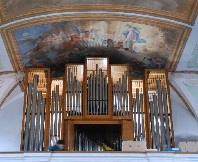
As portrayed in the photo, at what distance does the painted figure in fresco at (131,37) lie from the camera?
11.0 metres

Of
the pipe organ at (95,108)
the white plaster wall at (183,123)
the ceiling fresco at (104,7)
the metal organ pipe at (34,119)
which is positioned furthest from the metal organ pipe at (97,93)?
the white plaster wall at (183,123)

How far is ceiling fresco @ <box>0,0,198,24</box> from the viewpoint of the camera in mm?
9773

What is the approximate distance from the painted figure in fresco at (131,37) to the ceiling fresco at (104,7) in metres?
0.77

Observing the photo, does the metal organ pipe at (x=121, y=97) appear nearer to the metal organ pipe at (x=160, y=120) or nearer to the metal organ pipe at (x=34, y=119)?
the metal organ pipe at (x=160, y=120)

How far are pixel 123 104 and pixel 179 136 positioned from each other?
337cm

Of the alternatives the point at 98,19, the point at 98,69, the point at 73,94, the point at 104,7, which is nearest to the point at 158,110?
the point at 98,69

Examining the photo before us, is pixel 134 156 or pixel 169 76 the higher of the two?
pixel 169 76

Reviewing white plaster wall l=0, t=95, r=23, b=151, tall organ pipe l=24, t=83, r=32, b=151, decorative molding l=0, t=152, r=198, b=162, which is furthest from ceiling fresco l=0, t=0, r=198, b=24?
white plaster wall l=0, t=95, r=23, b=151

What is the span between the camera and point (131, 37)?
11320 mm

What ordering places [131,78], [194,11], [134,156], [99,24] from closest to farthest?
1. [134,156]
2. [194,11]
3. [99,24]
4. [131,78]

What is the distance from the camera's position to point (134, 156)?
8547mm

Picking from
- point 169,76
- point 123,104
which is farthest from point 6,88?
point 169,76

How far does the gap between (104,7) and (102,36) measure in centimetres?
123

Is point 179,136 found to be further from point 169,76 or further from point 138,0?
point 138,0
